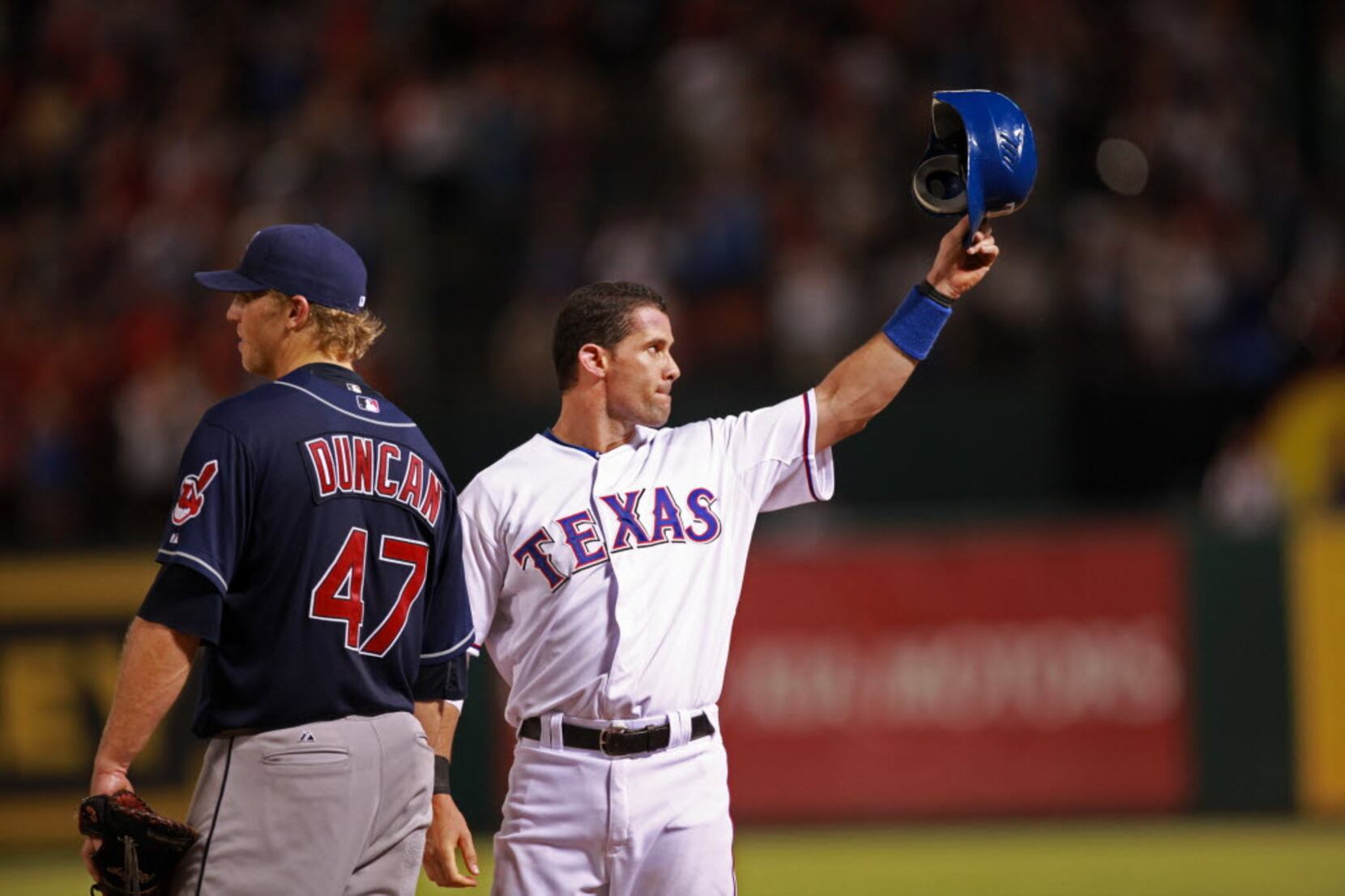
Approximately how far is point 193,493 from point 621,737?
1275 millimetres

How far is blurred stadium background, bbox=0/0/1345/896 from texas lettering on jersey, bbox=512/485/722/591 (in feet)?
15.1

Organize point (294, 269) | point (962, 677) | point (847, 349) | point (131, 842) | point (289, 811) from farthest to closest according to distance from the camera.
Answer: point (847, 349), point (962, 677), point (294, 269), point (289, 811), point (131, 842)

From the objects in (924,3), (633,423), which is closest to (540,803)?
Answer: (633,423)

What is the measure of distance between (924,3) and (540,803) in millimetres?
10438

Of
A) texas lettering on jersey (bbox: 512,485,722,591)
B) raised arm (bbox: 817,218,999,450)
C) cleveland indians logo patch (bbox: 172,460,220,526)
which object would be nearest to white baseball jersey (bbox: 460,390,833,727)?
texas lettering on jersey (bbox: 512,485,722,591)

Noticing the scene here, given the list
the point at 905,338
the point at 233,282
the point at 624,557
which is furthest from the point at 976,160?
the point at 233,282

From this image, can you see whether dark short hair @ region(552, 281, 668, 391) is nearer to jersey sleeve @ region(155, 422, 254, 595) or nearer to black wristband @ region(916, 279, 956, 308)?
black wristband @ region(916, 279, 956, 308)

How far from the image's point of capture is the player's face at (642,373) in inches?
181

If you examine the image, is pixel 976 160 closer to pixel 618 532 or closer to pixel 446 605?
pixel 618 532

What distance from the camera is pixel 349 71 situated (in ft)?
48.0

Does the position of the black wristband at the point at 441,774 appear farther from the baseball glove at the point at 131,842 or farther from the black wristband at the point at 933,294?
the black wristband at the point at 933,294

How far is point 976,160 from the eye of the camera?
14.4 ft

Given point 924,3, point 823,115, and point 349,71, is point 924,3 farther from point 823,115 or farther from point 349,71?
point 349,71

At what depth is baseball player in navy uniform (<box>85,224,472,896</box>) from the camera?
3625mm
